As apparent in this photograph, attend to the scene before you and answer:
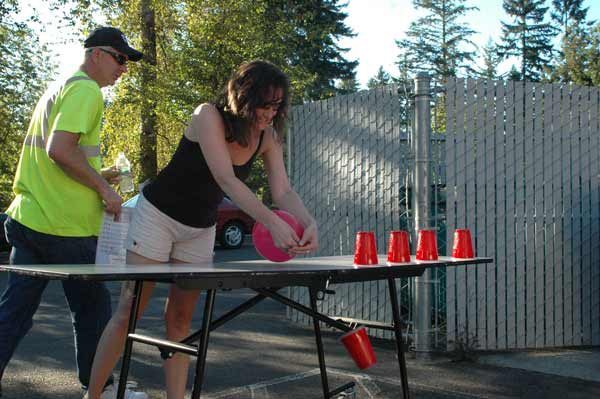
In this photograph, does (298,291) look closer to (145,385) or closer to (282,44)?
(145,385)

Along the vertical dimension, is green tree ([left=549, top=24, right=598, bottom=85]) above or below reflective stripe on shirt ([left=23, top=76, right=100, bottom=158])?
above

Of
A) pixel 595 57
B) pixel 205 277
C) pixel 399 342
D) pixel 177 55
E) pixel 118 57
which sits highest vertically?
pixel 595 57

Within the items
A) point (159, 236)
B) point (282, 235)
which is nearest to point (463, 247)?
point (282, 235)

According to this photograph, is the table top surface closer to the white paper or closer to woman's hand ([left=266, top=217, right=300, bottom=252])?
woman's hand ([left=266, top=217, right=300, bottom=252])

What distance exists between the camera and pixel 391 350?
623 centimetres

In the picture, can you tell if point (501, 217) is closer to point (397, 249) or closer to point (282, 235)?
point (397, 249)

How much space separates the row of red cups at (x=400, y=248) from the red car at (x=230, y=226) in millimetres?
14820

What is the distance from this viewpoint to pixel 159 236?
3.43 meters

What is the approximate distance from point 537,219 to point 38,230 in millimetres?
4330

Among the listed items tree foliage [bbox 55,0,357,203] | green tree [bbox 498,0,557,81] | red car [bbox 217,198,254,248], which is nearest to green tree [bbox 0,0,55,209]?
tree foliage [bbox 55,0,357,203]

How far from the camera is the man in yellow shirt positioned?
3578 millimetres

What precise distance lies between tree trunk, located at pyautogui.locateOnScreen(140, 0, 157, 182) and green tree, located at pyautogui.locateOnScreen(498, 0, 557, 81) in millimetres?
44863

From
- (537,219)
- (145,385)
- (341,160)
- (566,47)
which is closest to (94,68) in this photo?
(145,385)

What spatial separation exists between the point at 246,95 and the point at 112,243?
1.15m
